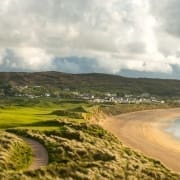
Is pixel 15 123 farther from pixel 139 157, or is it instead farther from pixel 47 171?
pixel 47 171

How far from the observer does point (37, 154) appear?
3441 cm

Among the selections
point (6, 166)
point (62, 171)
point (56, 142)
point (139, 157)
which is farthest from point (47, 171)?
point (139, 157)

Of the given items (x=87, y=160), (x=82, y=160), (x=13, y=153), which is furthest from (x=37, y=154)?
(x=87, y=160)

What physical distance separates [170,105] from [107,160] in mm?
148563

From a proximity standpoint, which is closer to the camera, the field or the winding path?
the field

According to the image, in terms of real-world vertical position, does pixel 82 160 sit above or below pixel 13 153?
below

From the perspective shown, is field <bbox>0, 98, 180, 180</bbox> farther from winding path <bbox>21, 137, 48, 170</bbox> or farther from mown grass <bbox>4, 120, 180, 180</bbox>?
winding path <bbox>21, 137, 48, 170</bbox>

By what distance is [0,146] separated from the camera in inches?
1371

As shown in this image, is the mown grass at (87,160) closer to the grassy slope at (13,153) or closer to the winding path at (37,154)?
the winding path at (37,154)

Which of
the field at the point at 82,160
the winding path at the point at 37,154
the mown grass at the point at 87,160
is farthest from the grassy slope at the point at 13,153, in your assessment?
the mown grass at the point at 87,160

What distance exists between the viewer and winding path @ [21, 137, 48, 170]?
31.5 m

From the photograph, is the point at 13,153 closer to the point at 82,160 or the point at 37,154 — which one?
the point at 37,154

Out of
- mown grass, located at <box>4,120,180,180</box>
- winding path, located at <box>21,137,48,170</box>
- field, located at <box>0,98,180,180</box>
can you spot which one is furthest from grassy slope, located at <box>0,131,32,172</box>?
mown grass, located at <box>4,120,180,180</box>

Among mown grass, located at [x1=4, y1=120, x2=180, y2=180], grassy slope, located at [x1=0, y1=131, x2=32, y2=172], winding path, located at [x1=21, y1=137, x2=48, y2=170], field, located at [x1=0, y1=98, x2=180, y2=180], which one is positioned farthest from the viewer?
winding path, located at [x1=21, y1=137, x2=48, y2=170]
